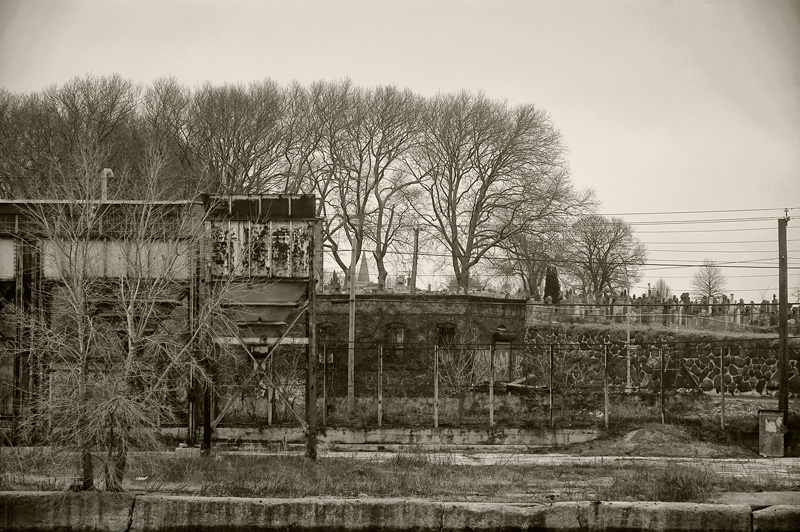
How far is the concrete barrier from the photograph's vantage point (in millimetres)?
9555

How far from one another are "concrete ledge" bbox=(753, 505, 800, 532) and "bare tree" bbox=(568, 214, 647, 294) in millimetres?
51958

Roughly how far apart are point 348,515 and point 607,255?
56666 millimetres

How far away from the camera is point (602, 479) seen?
1234cm

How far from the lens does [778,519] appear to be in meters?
9.55

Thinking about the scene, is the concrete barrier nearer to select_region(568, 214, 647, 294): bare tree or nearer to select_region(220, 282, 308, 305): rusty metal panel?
select_region(220, 282, 308, 305): rusty metal panel

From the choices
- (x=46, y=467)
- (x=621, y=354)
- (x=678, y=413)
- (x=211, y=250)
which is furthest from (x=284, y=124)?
(x=46, y=467)

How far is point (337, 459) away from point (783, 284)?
13027 mm

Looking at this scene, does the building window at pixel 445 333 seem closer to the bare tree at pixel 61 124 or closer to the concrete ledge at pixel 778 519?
the bare tree at pixel 61 124

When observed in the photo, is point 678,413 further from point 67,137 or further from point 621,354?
point 67,137

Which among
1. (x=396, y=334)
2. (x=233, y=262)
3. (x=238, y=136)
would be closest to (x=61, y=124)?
(x=238, y=136)

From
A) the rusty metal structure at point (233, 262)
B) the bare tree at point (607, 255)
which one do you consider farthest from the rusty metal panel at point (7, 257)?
the bare tree at point (607, 255)

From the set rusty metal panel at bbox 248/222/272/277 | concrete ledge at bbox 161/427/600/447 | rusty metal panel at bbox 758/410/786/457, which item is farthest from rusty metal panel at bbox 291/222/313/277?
rusty metal panel at bbox 758/410/786/457

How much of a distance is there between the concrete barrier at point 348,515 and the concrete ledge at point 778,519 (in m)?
0.01

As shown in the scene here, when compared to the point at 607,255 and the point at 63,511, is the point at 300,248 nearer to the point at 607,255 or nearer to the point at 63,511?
the point at 63,511
